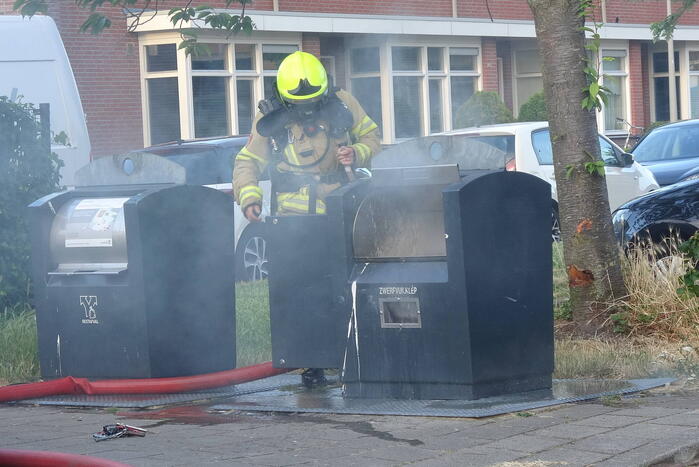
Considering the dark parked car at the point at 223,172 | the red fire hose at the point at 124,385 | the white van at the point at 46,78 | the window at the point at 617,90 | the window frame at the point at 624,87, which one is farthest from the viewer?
the window at the point at 617,90

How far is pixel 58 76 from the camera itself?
38.5ft

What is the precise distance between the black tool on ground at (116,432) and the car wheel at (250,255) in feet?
21.4

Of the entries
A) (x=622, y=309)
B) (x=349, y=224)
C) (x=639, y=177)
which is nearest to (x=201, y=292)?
(x=349, y=224)

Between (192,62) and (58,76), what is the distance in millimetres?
8126

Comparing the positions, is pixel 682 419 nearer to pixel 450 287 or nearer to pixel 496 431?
pixel 496 431

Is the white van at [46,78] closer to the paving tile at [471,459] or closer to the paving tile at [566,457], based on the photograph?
the paving tile at [471,459]

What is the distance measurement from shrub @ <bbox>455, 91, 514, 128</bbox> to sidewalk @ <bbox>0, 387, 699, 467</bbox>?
584 inches

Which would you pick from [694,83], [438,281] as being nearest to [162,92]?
[438,281]

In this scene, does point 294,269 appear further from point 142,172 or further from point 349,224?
point 142,172

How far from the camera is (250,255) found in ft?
40.4

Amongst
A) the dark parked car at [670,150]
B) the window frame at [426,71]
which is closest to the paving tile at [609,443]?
the window frame at [426,71]

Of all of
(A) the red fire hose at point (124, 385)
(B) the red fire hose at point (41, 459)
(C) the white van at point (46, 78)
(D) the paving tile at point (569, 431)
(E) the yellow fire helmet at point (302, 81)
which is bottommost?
(D) the paving tile at point (569, 431)

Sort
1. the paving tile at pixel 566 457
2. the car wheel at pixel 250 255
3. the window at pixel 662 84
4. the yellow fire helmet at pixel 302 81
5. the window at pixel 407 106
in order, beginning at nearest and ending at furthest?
the paving tile at pixel 566 457, the yellow fire helmet at pixel 302 81, the car wheel at pixel 250 255, the window at pixel 407 106, the window at pixel 662 84

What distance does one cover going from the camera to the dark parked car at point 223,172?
38.8 feet
